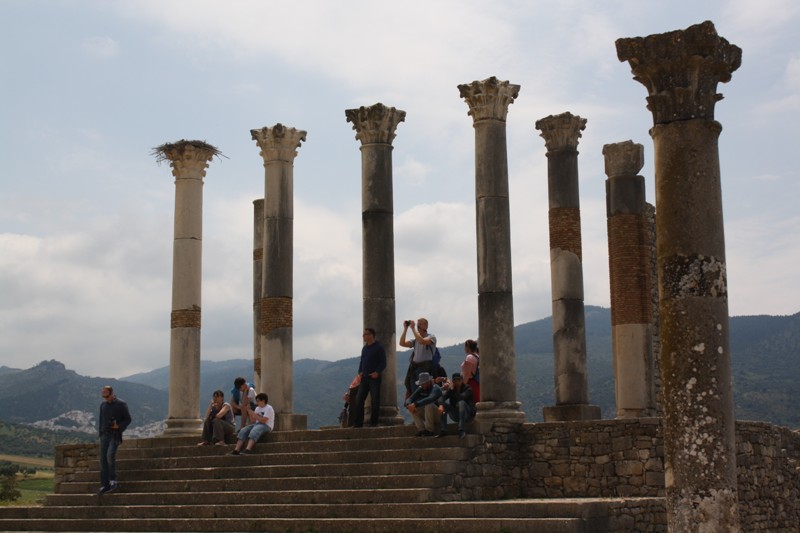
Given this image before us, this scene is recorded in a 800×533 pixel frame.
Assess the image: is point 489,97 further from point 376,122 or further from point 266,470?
point 266,470

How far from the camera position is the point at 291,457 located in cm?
2405

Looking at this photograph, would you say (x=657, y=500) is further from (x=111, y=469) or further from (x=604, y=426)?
(x=111, y=469)

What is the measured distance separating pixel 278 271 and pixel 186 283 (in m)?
2.59

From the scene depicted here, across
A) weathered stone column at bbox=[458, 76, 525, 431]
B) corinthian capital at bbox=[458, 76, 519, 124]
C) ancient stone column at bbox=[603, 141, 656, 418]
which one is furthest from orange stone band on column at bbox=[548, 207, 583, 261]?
corinthian capital at bbox=[458, 76, 519, 124]

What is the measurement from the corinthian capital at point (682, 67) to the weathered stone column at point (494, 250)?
10759 mm

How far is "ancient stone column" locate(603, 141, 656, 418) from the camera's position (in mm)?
26656

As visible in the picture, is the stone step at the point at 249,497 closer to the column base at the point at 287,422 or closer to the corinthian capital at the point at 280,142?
the column base at the point at 287,422

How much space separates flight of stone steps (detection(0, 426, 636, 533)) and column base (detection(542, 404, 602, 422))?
4.33 metres

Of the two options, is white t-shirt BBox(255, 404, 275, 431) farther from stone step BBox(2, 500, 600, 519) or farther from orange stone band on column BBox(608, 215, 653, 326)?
orange stone band on column BBox(608, 215, 653, 326)

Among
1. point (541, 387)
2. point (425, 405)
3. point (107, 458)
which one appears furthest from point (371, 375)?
point (541, 387)

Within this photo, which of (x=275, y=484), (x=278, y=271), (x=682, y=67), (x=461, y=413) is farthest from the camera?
(x=278, y=271)

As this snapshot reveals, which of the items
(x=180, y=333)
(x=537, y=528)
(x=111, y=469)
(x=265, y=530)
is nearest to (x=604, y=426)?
(x=537, y=528)

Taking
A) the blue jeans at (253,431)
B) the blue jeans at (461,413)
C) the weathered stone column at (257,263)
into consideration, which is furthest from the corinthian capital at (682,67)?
the weathered stone column at (257,263)

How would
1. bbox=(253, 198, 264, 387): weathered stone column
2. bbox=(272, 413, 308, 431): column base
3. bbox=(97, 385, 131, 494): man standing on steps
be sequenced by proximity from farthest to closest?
1. bbox=(253, 198, 264, 387): weathered stone column
2. bbox=(272, 413, 308, 431): column base
3. bbox=(97, 385, 131, 494): man standing on steps
